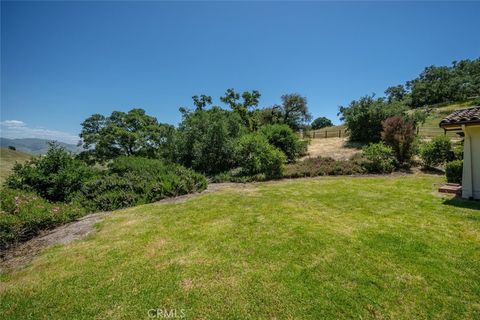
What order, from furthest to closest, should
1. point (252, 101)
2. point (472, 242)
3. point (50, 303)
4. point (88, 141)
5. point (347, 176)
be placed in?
1. point (252, 101)
2. point (88, 141)
3. point (347, 176)
4. point (472, 242)
5. point (50, 303)

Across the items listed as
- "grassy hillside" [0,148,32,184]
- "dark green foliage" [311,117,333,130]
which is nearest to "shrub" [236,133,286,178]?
"grassy hillside" [0,148,32,184]

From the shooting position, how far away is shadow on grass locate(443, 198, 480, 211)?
604cm

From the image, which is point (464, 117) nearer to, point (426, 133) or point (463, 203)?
point (463, 203)

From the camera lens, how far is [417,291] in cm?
309

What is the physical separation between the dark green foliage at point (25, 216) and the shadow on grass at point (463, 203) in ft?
37.2

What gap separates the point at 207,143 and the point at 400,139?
1107 centimetres

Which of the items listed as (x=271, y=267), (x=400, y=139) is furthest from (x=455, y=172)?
(x=271, y=267)

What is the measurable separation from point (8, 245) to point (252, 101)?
2864cm

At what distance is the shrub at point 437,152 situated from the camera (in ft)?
37.6

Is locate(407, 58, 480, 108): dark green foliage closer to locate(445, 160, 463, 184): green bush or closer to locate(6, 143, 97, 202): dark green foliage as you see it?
locate(445, 160, 463, 184): green bush

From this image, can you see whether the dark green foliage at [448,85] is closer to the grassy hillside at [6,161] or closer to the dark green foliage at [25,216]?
the dark green foliage at [25,216]

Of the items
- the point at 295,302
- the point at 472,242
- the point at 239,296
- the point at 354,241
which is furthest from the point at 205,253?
the point at 472,242

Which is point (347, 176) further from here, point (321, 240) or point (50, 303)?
point (50, 303)

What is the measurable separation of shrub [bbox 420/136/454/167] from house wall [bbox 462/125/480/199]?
6.02 m
